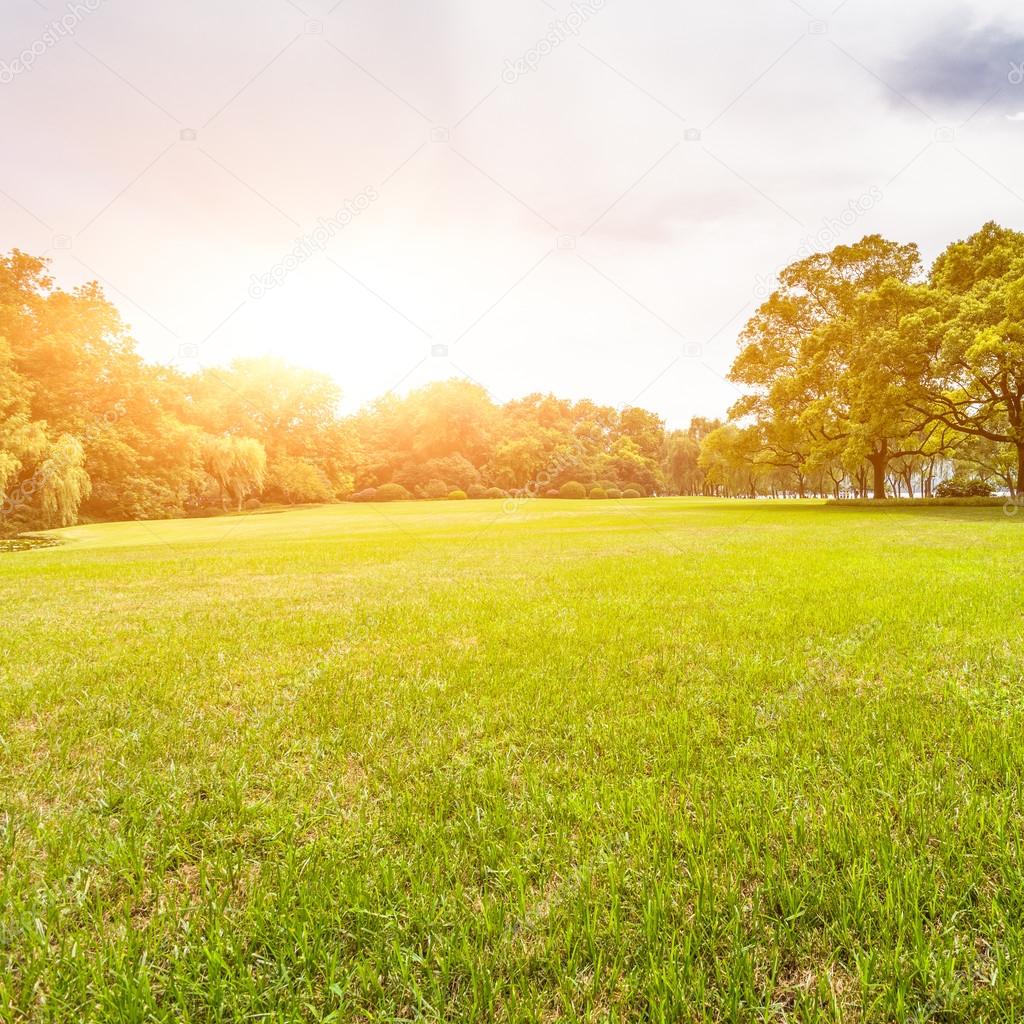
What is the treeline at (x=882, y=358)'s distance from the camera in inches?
858

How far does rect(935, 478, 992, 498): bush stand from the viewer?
36.8 meters

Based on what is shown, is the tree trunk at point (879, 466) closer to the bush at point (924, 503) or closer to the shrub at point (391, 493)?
the bush at point (924, 503)

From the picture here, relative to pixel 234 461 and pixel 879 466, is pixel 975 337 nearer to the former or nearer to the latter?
pixel 879 466

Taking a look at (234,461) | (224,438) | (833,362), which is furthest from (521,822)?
(224,438)

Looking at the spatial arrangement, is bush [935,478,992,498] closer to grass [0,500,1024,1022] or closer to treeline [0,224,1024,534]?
treeline [0,224,1024,534]

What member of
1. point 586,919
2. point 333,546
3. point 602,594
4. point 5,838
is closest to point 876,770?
point 586,919

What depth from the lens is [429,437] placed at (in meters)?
64.6

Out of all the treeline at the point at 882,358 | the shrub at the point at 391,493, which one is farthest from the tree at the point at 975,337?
the shrub at the point at 391,493

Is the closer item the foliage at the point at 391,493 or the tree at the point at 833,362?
the tree at the point at 833,362

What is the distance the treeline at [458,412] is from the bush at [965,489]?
0.15m

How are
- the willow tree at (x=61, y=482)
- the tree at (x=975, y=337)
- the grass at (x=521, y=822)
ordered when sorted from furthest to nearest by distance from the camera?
1. the willow tree at (x=61, y=482)
2. the tree at (x=975, y=337)
3. the grass at (x=521, y=822)

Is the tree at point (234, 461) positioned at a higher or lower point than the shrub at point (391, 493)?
higher

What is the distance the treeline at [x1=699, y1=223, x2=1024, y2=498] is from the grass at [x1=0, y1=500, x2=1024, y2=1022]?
71.6ft

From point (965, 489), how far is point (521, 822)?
50.4 meters
